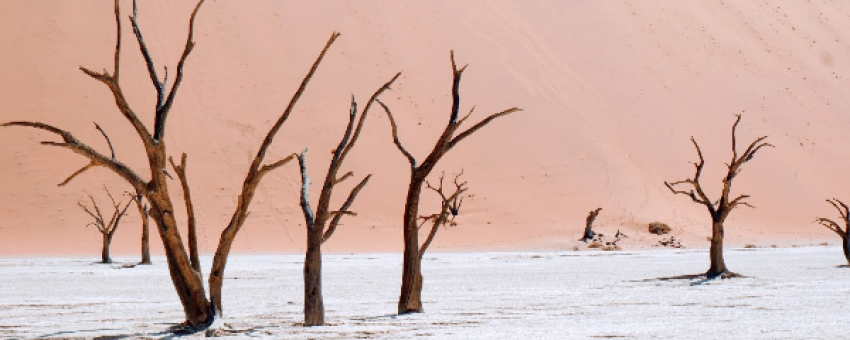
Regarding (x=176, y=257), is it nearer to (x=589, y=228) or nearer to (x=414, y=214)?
(x=414, y=214)

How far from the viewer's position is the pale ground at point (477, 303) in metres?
9.16

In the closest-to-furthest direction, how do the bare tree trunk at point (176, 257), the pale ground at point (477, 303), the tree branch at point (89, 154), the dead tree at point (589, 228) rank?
1. the tree branch at point (89, 154)
2. the bare tree trunk at point (176, 257)
3. the pale ground at point (477, 303)
4. the dead tree at point (589, 228)

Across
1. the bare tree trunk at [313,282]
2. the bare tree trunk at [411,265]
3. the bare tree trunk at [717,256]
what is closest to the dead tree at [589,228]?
the bare tree trunk at [717,256]

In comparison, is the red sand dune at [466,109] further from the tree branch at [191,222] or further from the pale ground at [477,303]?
the tree branch at [191,222]

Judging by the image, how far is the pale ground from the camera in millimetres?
9164

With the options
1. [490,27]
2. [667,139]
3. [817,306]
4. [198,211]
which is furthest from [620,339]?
[490,27]

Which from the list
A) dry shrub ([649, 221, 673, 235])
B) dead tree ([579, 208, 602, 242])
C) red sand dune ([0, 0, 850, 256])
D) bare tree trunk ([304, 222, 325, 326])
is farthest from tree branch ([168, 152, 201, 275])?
dry shrub ([649, 221, 673, 235])

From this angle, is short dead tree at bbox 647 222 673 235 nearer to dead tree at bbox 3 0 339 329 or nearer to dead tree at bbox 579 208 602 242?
dead tree at bbox 579 208 602 242

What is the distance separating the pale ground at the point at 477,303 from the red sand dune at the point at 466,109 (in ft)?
47.5

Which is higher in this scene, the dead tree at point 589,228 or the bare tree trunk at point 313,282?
the dead tree at point 589,228

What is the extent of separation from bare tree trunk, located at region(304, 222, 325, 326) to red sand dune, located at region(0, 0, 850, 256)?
82.0 feet

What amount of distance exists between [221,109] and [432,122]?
8.13 m

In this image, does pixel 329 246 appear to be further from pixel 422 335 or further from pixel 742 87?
pixel 422 335

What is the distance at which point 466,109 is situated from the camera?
139 ft
